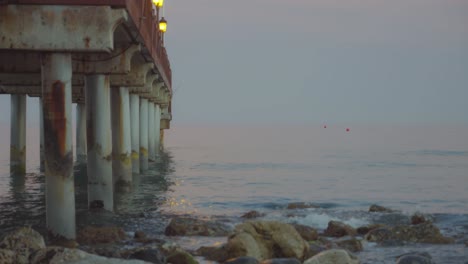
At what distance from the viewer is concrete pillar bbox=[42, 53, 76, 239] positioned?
13492mm

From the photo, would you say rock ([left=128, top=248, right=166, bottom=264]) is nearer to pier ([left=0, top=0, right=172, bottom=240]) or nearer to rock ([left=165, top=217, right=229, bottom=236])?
pier ([left=0, top=0, right=172, bottom=240])

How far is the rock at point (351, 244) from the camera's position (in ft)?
49.6

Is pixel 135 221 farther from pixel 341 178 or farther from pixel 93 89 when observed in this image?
pixel 341 178

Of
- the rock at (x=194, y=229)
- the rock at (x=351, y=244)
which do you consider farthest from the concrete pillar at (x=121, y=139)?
the rock at (x=351, y=244)

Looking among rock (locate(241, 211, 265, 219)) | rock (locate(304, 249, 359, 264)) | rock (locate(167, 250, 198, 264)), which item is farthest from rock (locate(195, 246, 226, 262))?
rock (locate(241, 211, 265, 219))

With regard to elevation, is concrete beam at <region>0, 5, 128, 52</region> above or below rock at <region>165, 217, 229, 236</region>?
above

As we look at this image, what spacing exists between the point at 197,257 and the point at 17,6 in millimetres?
5782

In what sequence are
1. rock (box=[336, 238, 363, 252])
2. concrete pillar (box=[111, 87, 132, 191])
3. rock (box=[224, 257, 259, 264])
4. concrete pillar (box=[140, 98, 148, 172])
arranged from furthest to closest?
concrete pillar (box=[140, 98, 148, 172]) < concrete pillar (box=[111, 87, 132, 191]) < rock (box=[336, 238, 363, 252]) < rock (box=[224, 257, 259, 264])

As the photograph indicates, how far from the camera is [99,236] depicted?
15.0 metres

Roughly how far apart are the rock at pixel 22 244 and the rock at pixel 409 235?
7.88 m

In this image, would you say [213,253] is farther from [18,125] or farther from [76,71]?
[18,125]

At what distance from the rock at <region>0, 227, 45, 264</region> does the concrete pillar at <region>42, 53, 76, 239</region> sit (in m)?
1.81

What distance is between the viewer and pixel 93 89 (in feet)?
62.2

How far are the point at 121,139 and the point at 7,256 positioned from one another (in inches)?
604
